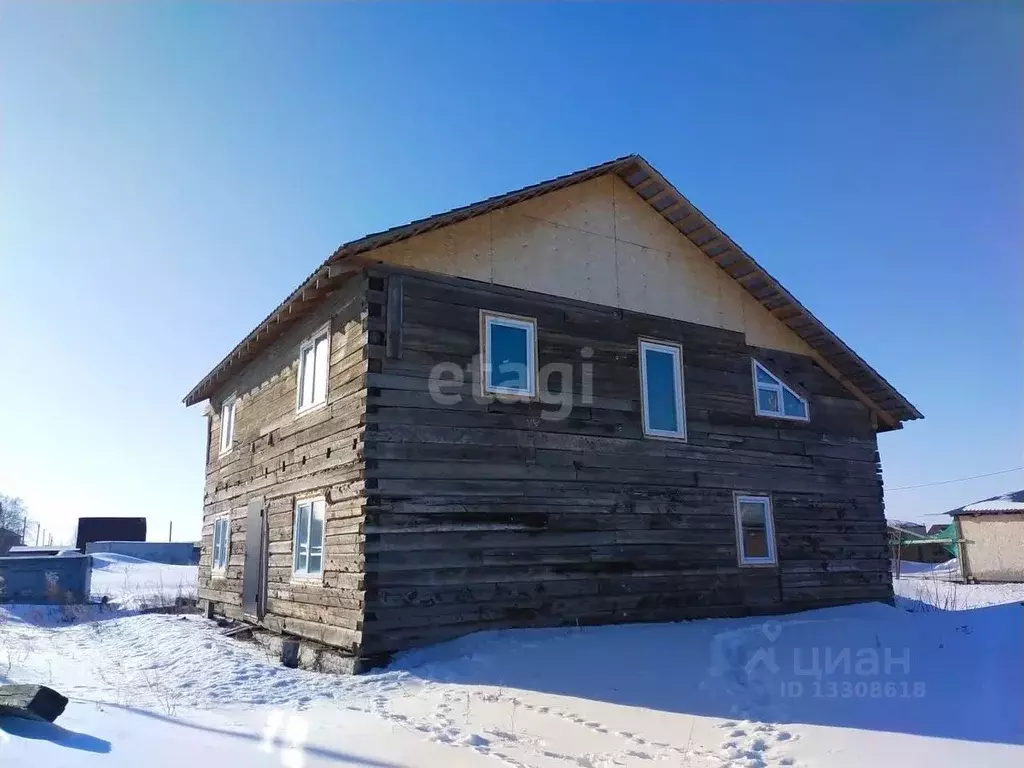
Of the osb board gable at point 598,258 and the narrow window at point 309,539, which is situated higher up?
the osb board gable at point 598,258

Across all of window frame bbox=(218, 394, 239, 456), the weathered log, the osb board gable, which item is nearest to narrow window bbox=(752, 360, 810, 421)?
the osb board gable

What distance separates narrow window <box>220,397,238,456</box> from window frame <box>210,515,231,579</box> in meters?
1.68

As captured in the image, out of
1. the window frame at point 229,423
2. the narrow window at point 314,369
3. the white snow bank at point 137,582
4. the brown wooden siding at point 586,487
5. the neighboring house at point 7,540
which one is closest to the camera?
the brown wooden siding at point 586,487

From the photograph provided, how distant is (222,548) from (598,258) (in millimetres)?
11259

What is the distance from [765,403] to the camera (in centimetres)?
1602

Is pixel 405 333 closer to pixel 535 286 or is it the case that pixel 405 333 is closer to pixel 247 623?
pixel 535 286

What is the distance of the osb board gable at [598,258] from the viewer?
12.8 meters

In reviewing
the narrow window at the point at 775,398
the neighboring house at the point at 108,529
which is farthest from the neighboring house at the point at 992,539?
the neighboring house at the point at 108,529

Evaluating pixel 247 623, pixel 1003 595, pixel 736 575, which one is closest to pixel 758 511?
pixel 736 575

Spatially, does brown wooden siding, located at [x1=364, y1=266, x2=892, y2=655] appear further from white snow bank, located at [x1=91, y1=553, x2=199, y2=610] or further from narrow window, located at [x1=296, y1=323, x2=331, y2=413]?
white snow bank, located at [x1=91, y1=553, x2=199, y2=610]

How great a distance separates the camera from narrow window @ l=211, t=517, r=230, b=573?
710 inches

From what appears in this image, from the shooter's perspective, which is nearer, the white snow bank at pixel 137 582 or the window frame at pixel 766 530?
the window frame at pixel 766 530

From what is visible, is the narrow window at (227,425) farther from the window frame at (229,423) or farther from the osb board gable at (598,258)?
the osb board gable at (598,258)

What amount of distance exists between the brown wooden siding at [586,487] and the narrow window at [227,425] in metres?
8.81
